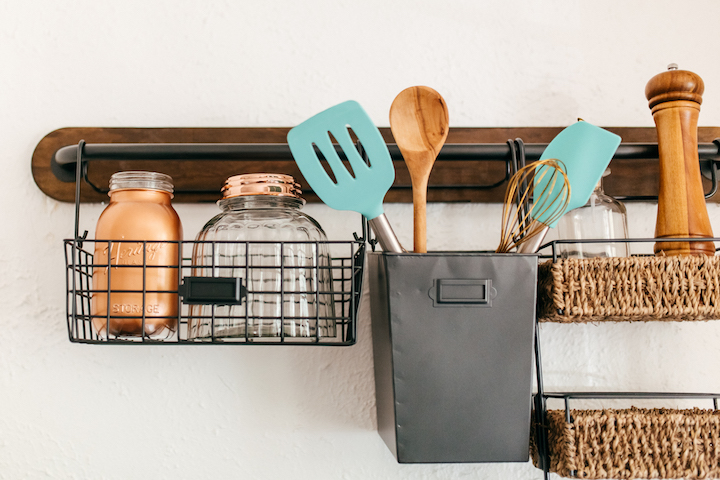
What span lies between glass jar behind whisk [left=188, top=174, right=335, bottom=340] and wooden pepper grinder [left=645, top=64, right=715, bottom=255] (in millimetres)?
394

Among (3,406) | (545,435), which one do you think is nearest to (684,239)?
(545,435)

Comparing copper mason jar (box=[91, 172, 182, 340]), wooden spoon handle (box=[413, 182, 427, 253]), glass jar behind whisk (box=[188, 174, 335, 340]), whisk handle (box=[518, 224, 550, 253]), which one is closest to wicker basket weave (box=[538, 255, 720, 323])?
whisk handle (box=[518, 224, 550, 253])

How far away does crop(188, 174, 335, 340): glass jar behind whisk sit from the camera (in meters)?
0.51

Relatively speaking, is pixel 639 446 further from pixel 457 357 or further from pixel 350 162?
pixel 350 162

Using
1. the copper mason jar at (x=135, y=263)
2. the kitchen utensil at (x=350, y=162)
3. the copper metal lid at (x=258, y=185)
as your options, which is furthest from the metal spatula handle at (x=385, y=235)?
the copper mason jar at (x=135, y=263)

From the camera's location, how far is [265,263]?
1.75 feet

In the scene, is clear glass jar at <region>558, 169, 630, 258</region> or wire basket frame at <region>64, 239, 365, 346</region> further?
clear glass jar at <region>558, 169, 630, 258</region>

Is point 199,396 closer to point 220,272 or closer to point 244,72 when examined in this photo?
point 220,272

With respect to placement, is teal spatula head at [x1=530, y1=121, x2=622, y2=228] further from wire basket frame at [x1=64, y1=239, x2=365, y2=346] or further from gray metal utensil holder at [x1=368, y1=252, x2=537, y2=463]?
wire basket frame at [x1=64, y1=239, x2=365, y2=346]

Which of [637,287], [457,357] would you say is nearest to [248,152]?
[457,357]

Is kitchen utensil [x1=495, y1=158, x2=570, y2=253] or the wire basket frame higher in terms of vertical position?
kitchen utensil [x1=495, y1=158, x2=570, y2=253]

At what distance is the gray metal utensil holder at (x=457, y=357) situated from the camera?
486 millimetres

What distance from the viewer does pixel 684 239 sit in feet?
1.72

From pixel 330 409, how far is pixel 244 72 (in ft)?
1.59
